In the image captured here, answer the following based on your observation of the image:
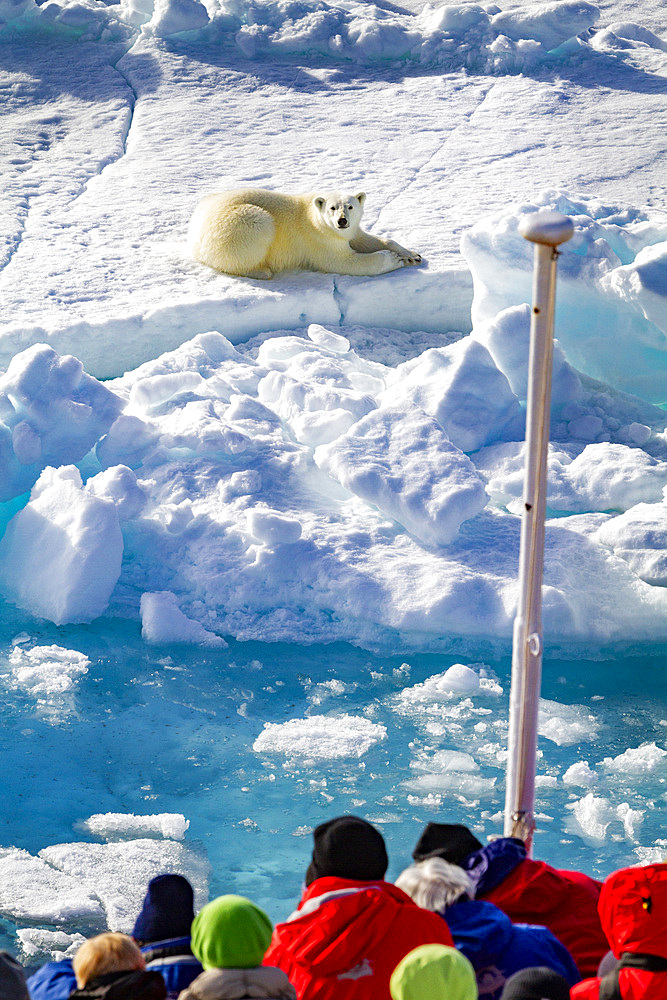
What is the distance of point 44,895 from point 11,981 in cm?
122

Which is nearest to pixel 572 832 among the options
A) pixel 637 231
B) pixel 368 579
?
pixel 368 579

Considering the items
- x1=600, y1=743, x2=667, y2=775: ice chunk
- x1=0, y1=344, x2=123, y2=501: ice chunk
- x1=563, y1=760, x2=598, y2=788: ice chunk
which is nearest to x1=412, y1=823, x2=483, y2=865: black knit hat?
x1=563, y1=760, x2=598, y2=788: ice chunk

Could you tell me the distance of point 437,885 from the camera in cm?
194

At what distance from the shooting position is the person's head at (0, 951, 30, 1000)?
1.70m

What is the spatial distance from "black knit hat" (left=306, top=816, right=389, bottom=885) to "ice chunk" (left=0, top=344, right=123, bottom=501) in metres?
3.07

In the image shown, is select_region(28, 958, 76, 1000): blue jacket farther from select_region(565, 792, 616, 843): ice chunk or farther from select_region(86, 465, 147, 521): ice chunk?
select_region(86, 465, 147, 521): ice chunk

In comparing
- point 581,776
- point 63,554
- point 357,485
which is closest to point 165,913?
point 581,776

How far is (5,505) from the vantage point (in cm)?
478

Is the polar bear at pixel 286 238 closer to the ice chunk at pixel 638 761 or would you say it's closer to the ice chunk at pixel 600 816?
the ice chunk at pixel 638 761

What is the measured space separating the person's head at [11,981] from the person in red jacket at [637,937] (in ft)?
3.01

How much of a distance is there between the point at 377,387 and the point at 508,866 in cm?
368

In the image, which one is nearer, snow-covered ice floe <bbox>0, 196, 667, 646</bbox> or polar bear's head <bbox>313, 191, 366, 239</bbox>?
snow-covered ice floe <bbox>0, 196, 667, 646</bbox>

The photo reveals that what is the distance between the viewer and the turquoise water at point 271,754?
317 cm

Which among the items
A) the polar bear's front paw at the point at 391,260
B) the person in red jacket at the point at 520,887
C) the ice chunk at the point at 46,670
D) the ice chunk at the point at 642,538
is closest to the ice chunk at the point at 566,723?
the ice chunk at the point at 642,538
